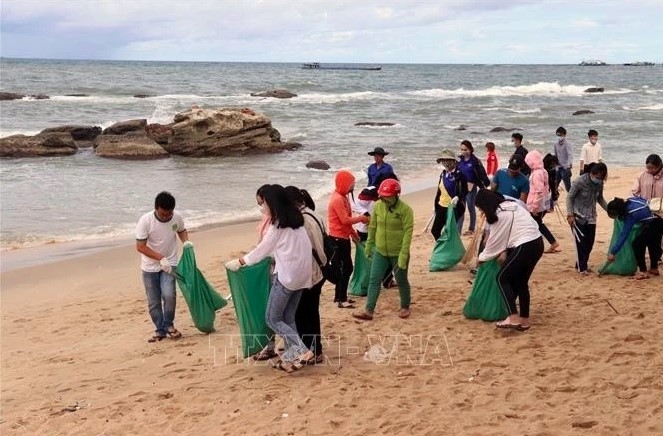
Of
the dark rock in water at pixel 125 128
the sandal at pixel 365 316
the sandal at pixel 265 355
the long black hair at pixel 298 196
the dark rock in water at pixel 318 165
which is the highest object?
the dark rock in water at pixel 125 128

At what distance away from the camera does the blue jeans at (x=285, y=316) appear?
17.8ft

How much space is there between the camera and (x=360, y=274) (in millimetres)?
7840

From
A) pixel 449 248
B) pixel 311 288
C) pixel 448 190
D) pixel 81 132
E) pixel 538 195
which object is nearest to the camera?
pixel 311 288

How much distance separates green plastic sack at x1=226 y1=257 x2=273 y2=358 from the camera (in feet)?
18.7

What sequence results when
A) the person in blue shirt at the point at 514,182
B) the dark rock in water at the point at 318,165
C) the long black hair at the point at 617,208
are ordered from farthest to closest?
the dark rock in water at the point at 318,165 < the person in blue shirt at the point at 514,182 < the long black hair at the point at 617,208

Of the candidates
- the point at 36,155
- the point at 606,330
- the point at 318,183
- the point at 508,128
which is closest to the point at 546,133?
the point at 508,128

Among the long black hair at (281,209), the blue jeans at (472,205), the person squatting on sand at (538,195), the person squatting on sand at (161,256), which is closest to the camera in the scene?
the long black hair at (281,209)

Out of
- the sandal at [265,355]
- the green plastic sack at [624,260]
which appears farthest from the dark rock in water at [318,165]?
the sandal at [265,355]

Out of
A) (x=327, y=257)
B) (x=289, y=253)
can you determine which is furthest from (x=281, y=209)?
(x=327, y=257)

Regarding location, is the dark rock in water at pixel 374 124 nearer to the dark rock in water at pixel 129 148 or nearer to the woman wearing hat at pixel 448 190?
the dark rock in water at pixel 129 148

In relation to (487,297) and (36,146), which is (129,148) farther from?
(487,297)

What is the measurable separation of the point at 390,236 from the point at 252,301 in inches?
59.5

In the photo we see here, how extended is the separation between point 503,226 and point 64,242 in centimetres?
814

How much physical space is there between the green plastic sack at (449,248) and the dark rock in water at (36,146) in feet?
56.8
